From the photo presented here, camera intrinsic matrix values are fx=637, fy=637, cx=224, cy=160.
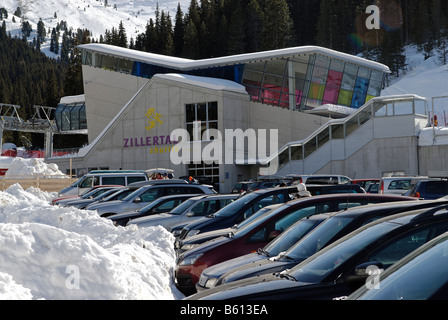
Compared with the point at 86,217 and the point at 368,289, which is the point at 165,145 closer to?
the point at 86,217

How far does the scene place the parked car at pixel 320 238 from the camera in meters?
7.53

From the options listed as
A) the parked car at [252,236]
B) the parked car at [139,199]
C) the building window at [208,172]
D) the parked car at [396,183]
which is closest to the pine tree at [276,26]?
the building window at [208,172]

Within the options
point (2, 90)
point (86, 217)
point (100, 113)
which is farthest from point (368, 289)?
point (2, 90)

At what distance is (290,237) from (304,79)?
47.4 meters

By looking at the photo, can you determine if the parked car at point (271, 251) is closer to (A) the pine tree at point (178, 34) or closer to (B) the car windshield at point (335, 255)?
(B) the car windshield at point (335, 255)

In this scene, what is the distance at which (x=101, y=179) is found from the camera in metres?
31.7

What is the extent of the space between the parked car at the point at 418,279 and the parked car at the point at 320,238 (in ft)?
9.62

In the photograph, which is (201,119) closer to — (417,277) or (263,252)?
(263,252)

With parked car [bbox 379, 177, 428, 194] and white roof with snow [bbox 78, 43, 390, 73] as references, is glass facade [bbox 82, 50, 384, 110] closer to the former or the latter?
white roof with snow [bbox 78, 43, 390, 73]

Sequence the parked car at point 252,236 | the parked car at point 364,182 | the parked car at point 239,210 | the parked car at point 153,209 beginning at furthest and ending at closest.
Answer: the parked car at point 364,182, the parked car at point 153,209, the parked car at point 239,210, the parked car at point 252,236

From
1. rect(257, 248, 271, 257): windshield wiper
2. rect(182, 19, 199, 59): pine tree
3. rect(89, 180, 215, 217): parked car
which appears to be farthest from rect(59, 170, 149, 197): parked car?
rect(182, 19, 199, 59): pine tree

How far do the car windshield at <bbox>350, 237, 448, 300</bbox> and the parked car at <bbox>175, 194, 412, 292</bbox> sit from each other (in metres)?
5.07

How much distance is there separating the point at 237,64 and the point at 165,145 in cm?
1059

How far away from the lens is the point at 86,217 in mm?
15625
